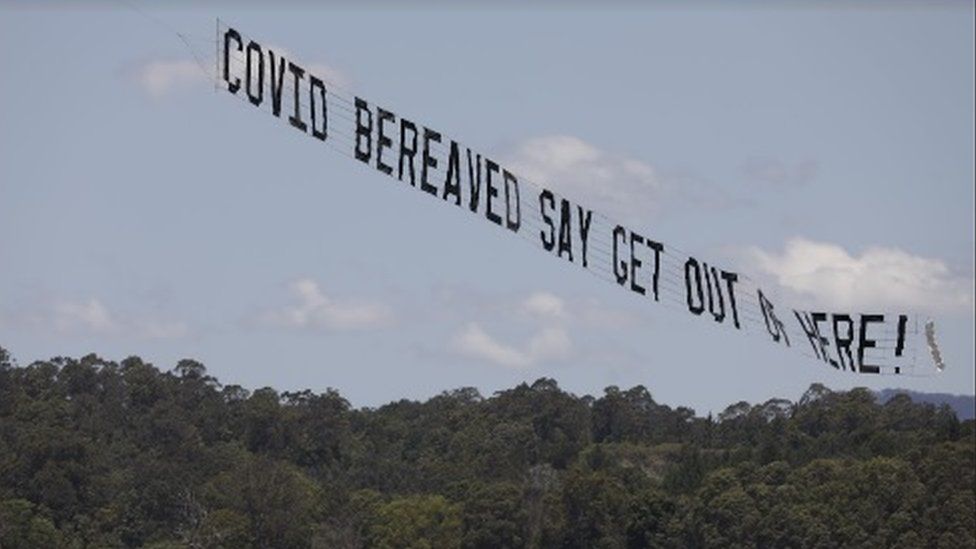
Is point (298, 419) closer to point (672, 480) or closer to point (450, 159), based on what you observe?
point (672, 480)

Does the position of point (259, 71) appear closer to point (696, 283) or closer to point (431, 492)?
point (696, 283)

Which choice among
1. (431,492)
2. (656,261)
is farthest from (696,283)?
(431,492)

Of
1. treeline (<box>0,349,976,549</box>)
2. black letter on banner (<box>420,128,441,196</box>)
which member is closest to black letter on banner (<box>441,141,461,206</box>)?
black letter on banner (<box>420,128,441,196</box>)

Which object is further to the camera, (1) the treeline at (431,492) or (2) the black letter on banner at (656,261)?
(1) the treeline at (431,492)

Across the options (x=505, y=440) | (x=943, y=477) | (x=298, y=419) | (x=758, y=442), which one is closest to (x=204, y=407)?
(x=298, y=419)

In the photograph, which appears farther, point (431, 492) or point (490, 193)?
point (431, 492)

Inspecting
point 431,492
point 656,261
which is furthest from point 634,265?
point 431,492

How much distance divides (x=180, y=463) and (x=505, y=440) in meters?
31.9

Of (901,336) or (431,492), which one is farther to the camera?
(431,492)

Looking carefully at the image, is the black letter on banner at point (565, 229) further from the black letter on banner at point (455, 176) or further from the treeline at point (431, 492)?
the treeline at point (431, 492)

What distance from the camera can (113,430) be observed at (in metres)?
179

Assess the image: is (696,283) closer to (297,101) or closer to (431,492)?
(297,101)

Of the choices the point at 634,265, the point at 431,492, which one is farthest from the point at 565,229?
the point at 431,492

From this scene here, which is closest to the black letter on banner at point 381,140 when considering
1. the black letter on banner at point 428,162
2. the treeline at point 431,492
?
the black letter on banner at point 428,162
